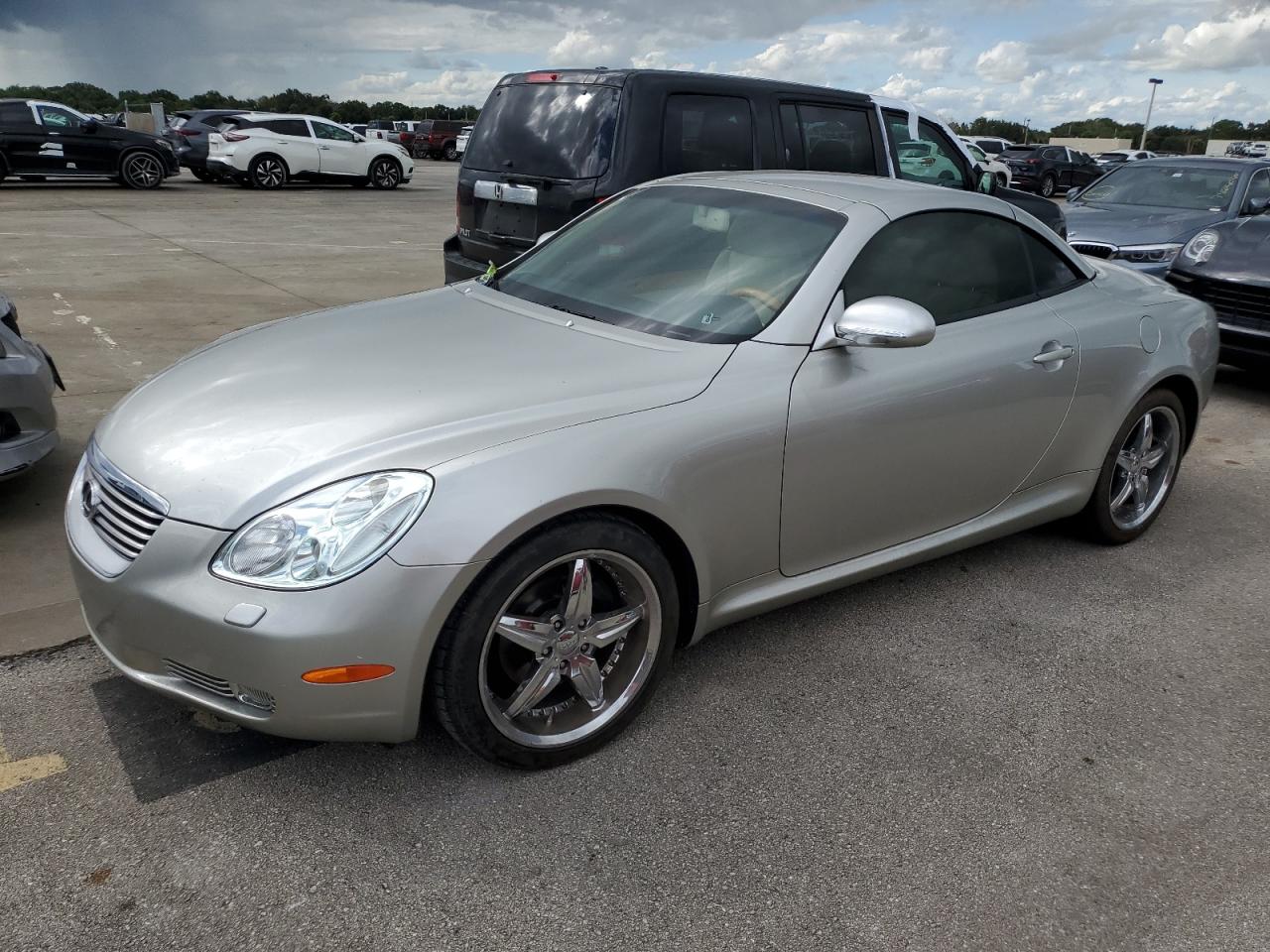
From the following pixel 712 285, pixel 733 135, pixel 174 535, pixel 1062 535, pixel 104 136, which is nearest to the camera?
pixel 174 535

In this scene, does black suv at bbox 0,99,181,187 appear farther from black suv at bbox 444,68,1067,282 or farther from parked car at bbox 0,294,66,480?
parked car at bbox 0,294,66,480

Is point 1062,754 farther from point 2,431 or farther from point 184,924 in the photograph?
point 2,431

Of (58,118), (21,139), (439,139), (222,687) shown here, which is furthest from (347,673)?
(439,139)

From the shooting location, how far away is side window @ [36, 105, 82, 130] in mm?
18312

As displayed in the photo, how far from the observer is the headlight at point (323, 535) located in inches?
93.0

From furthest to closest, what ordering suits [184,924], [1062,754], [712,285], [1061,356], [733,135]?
[733,135] < [1061,356] < [712,285] < [1062,754] < [184,924]

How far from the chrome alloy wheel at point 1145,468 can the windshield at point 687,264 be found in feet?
6.12

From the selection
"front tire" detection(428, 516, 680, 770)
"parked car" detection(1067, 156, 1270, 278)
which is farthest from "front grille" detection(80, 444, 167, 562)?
"parked car" detection(1067, 156, 1270, 278)

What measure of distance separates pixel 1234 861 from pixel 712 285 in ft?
6.99

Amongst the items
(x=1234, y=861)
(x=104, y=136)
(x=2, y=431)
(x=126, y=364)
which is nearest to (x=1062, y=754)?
(x=1234, y=861)

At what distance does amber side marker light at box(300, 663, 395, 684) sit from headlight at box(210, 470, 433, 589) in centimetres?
20

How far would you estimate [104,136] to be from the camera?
19.2 meters

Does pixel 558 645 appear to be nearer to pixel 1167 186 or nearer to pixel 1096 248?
pixel 1096 248

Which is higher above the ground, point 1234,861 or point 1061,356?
point 1061,356
